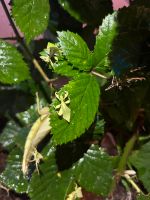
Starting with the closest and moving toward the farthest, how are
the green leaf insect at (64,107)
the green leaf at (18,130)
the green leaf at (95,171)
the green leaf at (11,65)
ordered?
the green leaf insect at (64,107) → the green leaf at (11,65) → the green leaf at (95,171) → the green leaf at (18,130)

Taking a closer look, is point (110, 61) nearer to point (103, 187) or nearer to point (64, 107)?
point (64, 107)

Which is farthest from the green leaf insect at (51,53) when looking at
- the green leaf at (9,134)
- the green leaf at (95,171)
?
the green leaf at (9,134)

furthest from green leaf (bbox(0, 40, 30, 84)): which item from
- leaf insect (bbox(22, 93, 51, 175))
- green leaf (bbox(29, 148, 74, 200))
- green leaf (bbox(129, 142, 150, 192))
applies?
green leaf (bbox(129, 142, 150, 192))

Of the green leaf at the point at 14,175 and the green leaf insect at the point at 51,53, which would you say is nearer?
the green leaf insect at the point at 51,53

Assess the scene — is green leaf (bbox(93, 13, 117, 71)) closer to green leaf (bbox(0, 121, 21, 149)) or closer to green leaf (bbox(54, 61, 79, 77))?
green leaf (bbox(54, 61, 79, 77))

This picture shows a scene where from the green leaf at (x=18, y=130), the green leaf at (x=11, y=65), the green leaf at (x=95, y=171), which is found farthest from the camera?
the green leaf at (x=18, y=130)

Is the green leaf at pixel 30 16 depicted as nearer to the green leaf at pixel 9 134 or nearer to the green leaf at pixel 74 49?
the green leaf at pixel 74 49
